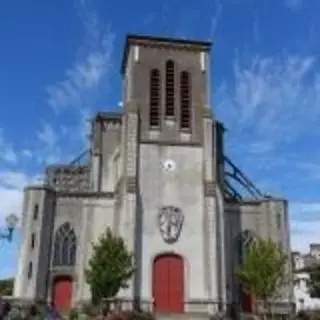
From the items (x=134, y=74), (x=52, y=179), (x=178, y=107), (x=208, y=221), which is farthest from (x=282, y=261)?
(x=52, y=179)

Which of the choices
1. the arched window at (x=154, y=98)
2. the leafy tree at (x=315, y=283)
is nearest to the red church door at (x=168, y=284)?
the arched window at (x=154, y=98)

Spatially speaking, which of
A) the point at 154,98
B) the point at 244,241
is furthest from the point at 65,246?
the point at 244,241

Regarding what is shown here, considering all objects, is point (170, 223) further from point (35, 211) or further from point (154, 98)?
point (154, 98)

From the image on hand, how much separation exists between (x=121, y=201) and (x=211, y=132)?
27.6 feet

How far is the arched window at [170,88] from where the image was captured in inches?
1686

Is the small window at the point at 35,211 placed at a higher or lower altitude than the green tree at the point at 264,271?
higher

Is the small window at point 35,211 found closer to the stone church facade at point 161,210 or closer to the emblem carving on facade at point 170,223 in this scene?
the stone church facade at point 161,210

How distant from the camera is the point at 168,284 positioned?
37938 millimetres

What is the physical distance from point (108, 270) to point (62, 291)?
8719mm

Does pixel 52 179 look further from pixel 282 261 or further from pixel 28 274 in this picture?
pixel 282 261

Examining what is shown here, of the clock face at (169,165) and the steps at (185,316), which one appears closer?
the steps at (185,316)

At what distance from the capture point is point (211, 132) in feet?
137

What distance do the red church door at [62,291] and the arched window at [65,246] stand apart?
1.09 metres

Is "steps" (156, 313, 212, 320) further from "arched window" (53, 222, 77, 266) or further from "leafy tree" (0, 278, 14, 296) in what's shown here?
"leafy tree" (0, 278, 14, 296)
